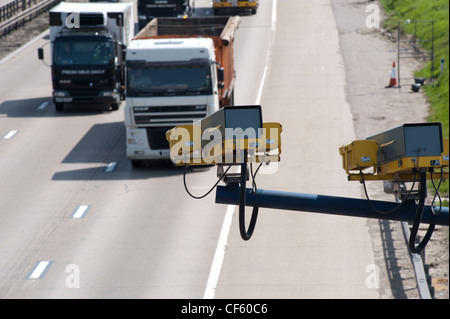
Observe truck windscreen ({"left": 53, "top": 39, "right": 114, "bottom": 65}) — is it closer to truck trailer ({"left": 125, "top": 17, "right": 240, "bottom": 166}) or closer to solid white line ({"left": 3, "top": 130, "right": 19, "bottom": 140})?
solid white line ({"left": 3, "top": 130, "right": 19, "bottom": 140})

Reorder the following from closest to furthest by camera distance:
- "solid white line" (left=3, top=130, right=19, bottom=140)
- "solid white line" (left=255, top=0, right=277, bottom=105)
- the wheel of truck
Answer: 1. "solid white line" (left=3, top=130, right=19, bottom=140)
2. the wheel of truck
3. "solid white line" (left=255, top=0, right=277, bottom=105)

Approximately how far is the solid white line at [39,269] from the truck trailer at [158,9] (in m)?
30.4

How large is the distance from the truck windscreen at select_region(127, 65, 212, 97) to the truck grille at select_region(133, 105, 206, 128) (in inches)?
15.3

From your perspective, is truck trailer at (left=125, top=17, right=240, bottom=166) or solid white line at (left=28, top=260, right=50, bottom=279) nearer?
solid white line at (left=28, top=260, right=50, bottom=279)

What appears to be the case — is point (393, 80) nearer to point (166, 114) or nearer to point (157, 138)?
point (157, 138)

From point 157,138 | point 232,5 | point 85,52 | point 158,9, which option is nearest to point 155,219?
point 157,138

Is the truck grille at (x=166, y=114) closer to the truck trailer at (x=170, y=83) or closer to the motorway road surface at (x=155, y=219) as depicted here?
the truck trailer at (x=170, y=83)

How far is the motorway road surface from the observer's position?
20.1m

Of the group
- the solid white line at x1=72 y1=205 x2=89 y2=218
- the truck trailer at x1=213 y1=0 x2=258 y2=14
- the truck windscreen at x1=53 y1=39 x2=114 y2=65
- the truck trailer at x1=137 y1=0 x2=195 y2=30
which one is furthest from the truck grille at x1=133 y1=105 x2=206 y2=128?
the truck trailer at x1=213 y1=0 x2=258 y2=14

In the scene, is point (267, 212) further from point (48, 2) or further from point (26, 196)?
point (48, 2)

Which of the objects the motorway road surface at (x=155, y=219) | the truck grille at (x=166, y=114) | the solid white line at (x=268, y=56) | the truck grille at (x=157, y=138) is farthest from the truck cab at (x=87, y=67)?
the truck grille at (x=166, y=114)

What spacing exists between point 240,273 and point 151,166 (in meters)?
9.97

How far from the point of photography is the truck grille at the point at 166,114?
2748 cm

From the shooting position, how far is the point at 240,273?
20578mm
